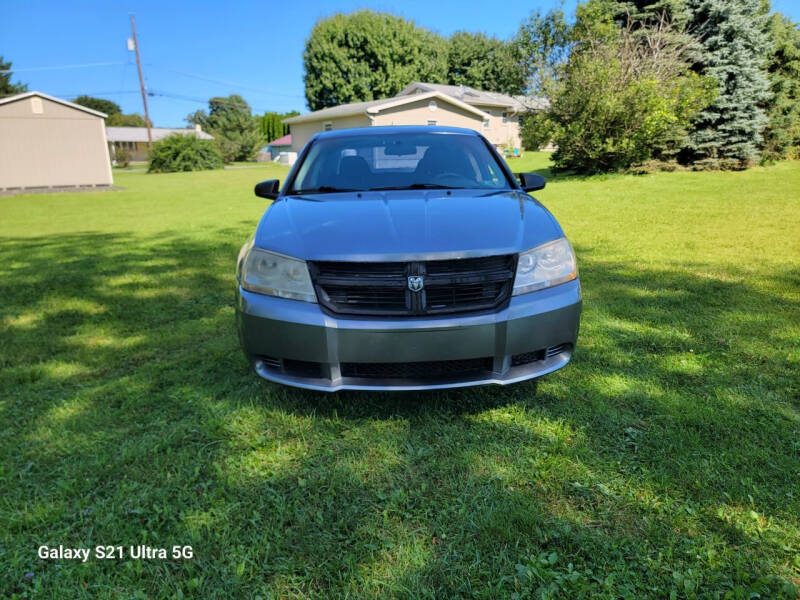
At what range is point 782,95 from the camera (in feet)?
54.4

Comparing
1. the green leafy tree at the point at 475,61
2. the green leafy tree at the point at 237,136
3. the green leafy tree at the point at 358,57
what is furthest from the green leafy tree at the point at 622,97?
the green leafy tree at the point at 237,136

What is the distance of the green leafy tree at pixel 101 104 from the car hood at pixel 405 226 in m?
95.5

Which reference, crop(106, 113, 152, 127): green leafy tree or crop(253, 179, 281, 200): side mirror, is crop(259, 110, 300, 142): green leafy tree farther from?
crop(253, 179, 281, 200): side mirror

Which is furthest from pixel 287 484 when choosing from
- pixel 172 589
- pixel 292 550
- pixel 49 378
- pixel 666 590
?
pixel 49 378

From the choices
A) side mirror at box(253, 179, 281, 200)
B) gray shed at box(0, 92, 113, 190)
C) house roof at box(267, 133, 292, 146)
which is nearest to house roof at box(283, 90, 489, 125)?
gray shed at box(0, 92, 113, 190)

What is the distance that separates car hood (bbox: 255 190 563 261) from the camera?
229 cm

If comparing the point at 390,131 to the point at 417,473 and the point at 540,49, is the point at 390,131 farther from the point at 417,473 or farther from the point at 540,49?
the point at 540,49

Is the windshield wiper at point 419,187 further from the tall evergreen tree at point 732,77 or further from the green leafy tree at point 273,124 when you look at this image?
the green leafy tree at point 273,124

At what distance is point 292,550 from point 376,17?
48166 mm

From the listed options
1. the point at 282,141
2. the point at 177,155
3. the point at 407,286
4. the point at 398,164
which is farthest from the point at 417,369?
the point at 282,141

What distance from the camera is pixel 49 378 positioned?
10.9 ft

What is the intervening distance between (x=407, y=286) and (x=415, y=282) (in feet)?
0.13

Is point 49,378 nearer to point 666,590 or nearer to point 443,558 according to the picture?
point 443,558

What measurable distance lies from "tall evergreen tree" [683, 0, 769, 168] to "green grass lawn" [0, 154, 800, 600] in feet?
45.1
